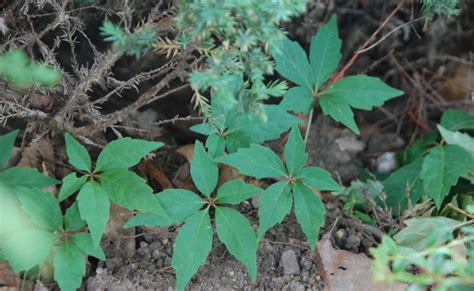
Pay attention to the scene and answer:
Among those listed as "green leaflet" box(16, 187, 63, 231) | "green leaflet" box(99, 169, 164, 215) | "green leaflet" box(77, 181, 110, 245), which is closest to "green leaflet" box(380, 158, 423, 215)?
"green leaflet" box(99, 169, 164, 215)

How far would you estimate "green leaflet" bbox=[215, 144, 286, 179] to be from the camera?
1.77 m

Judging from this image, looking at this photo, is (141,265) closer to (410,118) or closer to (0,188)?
(0,188)

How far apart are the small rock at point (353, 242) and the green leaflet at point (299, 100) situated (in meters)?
0.39

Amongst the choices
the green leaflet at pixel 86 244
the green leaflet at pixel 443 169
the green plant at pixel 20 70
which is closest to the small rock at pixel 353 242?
the green leaflet at pixel 443 169

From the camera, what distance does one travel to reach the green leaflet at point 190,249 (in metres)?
1.69

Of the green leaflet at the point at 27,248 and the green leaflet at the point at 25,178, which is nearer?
the green leaflet at the point at 27,248

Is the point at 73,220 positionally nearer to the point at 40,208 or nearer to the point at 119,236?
the point at 40,208

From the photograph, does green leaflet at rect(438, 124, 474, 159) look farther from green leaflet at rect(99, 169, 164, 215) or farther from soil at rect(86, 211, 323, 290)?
green leaflet at rect(99, 169, 164, 215)

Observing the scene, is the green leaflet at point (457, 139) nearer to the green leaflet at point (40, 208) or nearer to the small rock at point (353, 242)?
the small rock at point (353, 242)

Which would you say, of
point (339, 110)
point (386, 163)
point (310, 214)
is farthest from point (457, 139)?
point (310, 214)

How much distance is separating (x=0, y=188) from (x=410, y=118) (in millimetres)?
1614

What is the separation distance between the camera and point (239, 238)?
1.71 meters

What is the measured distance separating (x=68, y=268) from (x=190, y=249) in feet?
0.99

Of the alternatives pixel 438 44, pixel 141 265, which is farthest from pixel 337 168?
pixel 141 265
